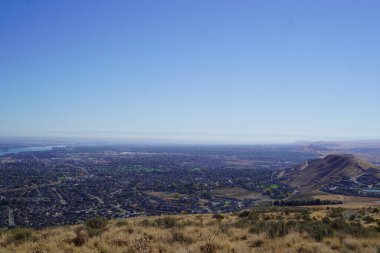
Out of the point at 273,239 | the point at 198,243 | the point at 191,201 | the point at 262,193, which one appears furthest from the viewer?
the point at 262,193

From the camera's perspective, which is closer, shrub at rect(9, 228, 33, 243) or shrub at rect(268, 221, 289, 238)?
shrub at rect(9, 228, 33, 243)

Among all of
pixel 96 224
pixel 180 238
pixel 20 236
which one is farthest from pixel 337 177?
pixel 20 236

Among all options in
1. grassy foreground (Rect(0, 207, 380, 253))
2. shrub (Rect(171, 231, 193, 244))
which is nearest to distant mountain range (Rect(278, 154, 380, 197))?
grassy foreground (Rect(0, 207, 380, 253))

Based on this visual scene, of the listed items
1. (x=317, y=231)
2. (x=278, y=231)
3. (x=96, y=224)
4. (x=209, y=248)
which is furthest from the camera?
(x=96, y=224)

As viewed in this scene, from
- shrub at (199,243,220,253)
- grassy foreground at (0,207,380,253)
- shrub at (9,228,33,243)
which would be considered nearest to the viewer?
shrub at (199,243,220,253)

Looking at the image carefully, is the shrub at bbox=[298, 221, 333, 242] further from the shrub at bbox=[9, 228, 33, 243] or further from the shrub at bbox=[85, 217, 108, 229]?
the shrub at bbox=[9, 228, 33, 243]

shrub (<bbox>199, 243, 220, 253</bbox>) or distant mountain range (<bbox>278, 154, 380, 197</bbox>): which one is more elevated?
shrub (<bbox>199, 243, 220, 253</bbox>)

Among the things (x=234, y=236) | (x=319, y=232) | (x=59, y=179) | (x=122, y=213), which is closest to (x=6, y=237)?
(x=234, y=236)

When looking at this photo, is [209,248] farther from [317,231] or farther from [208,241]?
[317,231]

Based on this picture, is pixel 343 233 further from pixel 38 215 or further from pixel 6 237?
pixel 38 215
